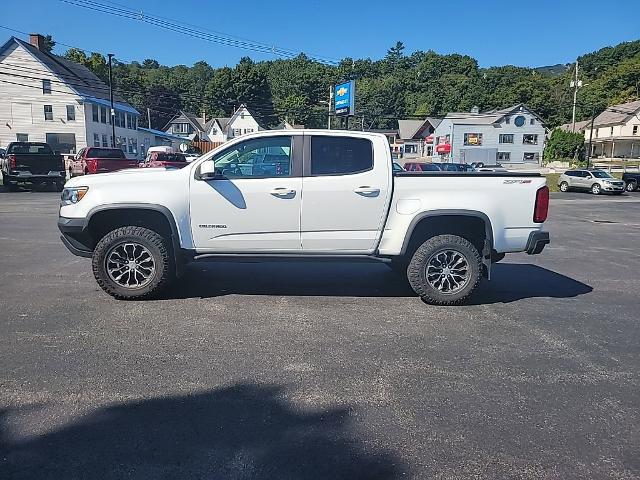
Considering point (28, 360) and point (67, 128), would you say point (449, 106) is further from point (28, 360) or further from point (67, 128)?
point (28, 360)

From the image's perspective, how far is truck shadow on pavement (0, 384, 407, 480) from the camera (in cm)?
272

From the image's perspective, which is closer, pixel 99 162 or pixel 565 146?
pixel 99 162

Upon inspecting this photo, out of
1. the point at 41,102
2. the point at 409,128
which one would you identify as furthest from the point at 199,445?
the point at 409,128

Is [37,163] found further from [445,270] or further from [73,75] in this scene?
[73,75]

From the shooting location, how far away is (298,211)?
18.5 ft

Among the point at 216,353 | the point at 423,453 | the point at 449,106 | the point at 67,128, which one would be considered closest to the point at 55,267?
the point at 216,353

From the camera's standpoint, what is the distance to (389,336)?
191 inches

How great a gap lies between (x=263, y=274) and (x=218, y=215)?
1829 mm

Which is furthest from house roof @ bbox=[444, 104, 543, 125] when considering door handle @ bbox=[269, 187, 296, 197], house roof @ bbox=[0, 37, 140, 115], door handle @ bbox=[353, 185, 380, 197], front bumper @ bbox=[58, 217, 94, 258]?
front bumper @ bbox=[58, 217, 94, 258]

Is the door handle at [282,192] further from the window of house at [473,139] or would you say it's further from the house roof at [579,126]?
the house roof at [579,126]

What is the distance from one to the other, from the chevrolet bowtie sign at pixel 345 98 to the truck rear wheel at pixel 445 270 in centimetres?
3414

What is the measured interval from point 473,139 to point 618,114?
89.9ft

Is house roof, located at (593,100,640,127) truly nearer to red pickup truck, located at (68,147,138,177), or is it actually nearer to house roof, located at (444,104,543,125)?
house roof, located at (444,104,543,125)

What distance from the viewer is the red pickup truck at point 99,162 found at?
73.9ft
